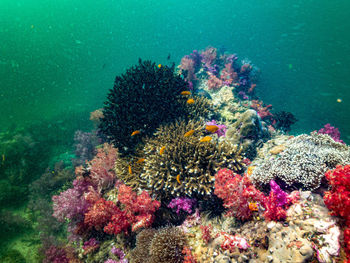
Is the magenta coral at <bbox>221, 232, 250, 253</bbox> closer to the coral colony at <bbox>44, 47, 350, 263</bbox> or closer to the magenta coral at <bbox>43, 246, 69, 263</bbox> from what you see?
the coral colony at <bbox>44, 47, 350, 263</bbox>

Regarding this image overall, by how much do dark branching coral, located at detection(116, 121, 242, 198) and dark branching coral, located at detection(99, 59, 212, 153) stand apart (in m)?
0.99

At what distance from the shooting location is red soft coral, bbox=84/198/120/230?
4863 millimetres

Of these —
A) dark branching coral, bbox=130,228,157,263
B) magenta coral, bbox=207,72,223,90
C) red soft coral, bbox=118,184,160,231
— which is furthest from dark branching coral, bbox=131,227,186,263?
magenta coral, bbox=207,72,223,90

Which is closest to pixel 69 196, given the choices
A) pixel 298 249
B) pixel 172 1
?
pixel 298 249

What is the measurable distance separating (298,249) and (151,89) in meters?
6.08

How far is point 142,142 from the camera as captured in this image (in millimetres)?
6082

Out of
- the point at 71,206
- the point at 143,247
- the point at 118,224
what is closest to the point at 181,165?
the point at 143,247

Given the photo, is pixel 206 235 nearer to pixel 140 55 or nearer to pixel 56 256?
pixel 56 256

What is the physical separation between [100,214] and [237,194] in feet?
12.8

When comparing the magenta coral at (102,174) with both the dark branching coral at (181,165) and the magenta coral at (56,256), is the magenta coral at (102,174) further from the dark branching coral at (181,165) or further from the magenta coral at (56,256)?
the magenta coral at (56,256)

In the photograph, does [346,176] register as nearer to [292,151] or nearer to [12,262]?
[292,151]

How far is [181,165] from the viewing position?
4793 mm

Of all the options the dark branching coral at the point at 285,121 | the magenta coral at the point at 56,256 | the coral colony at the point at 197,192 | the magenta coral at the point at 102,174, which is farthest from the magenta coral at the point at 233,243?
the dark branching coral at the point at 285,121

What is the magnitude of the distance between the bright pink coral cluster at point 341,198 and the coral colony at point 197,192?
0.01 metres
